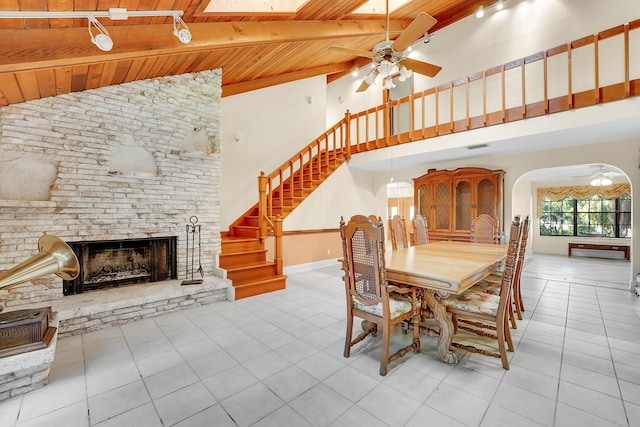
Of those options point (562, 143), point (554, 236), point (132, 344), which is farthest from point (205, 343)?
point (554, 236)

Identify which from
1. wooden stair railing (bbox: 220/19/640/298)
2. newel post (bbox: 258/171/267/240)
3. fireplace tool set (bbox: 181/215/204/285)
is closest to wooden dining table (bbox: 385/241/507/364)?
wooden stair railing (bbox: 220/19/640/298)

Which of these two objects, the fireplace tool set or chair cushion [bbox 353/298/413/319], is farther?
the fireplace tool set

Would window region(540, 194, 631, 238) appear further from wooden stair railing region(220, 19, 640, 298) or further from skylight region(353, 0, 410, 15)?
skylight region(353, 0, 410, 15)

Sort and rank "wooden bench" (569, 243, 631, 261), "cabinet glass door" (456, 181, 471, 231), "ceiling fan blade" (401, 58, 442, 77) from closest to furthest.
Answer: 1. "ceiling fan blade" (401, 58, 442, 77)
2. "cabinet glass door" (456, 181, 471, 231)
3. "wooden bench" (569, 243, 631, 261)

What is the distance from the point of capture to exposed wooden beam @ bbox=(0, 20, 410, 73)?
6.79 feet

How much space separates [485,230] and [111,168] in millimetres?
5316

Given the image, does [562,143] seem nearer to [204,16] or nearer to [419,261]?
[419,261]

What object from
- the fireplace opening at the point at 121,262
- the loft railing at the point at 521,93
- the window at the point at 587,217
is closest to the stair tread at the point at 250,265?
the loft railing at the point at 521,93

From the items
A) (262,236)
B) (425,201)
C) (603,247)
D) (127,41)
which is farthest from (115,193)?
(603,247)

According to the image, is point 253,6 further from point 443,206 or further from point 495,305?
point 443,206

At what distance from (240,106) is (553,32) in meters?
6.28

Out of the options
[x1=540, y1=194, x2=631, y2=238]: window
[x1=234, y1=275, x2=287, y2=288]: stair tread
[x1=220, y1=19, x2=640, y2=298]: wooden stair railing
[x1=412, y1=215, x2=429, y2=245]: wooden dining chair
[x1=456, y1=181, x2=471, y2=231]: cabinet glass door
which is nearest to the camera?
[x1=220, y1=19, x2=640, y2=298]: wooden stair railing

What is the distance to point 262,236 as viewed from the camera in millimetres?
4824

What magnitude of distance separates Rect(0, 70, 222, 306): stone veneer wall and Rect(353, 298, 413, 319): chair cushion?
8.58ft
